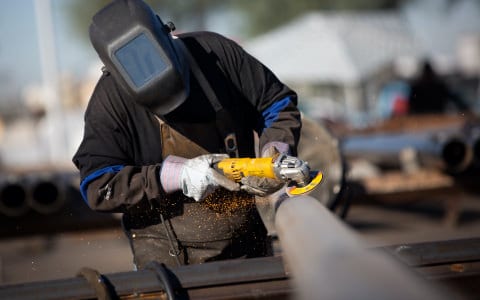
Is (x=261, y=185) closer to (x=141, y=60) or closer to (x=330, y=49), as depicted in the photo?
(x=141, y=60)

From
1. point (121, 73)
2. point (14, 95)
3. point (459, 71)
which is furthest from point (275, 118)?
point (14, 95)

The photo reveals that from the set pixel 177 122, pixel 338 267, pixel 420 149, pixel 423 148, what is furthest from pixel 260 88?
pixel 420 149

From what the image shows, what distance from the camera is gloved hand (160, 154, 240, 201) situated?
10.4 ft

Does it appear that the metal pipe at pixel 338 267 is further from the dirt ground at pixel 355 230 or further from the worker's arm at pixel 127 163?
the dirt ground at pixel 355 230

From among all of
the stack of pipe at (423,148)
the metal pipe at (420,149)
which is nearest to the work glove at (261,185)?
the stack of pipe at (423,148)

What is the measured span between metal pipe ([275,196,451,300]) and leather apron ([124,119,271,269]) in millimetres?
1229

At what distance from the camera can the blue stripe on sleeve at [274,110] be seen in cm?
372

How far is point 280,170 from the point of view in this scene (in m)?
3.01

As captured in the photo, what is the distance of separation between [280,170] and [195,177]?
14.0 inches

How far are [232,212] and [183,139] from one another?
0.39 meters

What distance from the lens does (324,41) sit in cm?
2361

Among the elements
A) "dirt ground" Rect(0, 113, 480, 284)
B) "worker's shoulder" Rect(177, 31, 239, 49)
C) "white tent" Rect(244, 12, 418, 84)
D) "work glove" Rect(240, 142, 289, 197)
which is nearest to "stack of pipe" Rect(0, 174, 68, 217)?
"dirt ground" Rect(0, 113, 480, 284)

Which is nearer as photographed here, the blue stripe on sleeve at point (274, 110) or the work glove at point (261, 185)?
the work glove at point (261, 185)

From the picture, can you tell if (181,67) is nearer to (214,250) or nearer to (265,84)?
(265,84)
